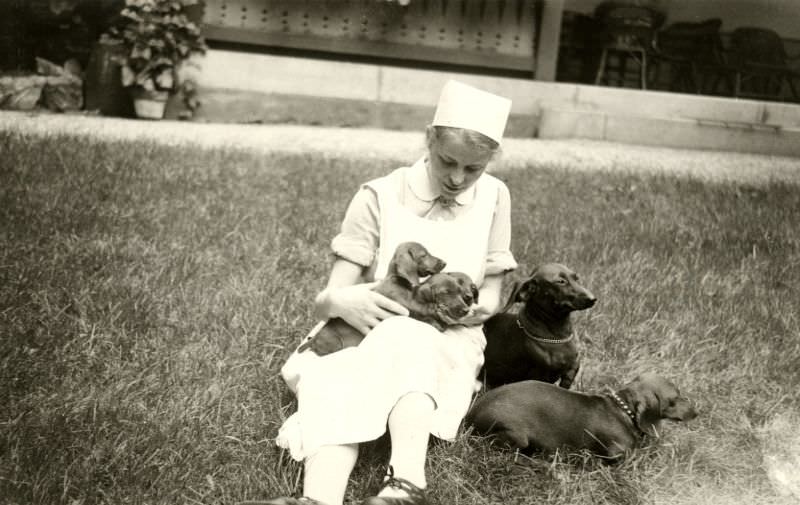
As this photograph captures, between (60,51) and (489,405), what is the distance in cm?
966

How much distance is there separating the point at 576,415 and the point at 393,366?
32.1 inches

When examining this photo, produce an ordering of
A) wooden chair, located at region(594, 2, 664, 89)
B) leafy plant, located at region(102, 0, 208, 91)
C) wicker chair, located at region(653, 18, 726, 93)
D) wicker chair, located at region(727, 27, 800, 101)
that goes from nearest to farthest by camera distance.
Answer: leafy plant, located at region(102, 0, 208, 91) < wooden chair, located at region(594, 2, 664, 89) < wicker chair, located at region(727, 27, 800, 101) < wicker chair, located at region(653, 18, 726, 93)

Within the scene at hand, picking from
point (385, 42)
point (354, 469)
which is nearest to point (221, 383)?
point (354, 469)

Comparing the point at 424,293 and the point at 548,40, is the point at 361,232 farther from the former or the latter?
the point at 548,40

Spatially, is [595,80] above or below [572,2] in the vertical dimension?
below

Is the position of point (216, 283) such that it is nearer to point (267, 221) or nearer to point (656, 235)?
point (267, 221)

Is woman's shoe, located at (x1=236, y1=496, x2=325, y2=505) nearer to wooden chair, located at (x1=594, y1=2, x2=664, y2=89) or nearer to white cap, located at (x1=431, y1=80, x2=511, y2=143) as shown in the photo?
white cap, located at (x1=431, y1=80, x2=511, y2=143)

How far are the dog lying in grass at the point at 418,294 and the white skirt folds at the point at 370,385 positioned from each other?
9 centimetres

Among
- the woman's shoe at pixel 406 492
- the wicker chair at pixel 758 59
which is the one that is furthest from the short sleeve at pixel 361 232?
the wicker chair at pixel 758 59

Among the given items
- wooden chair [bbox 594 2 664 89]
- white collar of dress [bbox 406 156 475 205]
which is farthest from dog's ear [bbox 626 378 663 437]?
wooden chair [bbox 594 2 664 89]

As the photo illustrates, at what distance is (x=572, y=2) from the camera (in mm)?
14711

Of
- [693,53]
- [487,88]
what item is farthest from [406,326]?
[693,53]

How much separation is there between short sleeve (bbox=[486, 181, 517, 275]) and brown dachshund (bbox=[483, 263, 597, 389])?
151mm

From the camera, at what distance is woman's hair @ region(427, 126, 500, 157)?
330 cm
